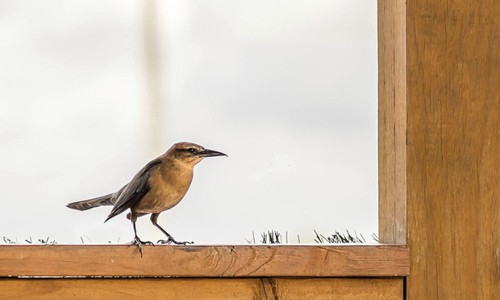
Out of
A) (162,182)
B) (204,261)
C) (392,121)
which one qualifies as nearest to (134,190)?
(162,182)

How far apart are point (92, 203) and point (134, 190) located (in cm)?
12

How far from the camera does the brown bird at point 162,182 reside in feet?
4.06

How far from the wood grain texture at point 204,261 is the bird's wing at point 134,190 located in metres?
0.14

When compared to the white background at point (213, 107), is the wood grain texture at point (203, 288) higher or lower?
lower

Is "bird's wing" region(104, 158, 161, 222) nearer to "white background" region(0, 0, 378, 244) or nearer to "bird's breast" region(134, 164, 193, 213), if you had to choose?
"bird's breast" region(134, 164, 193, 213)

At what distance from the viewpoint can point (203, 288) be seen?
112 cm

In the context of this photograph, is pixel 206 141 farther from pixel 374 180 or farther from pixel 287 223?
pixel 374 180

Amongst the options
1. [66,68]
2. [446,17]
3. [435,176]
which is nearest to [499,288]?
[435,176]

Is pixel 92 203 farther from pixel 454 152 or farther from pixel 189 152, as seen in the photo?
pixel 454 152

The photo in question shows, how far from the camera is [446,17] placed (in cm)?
114

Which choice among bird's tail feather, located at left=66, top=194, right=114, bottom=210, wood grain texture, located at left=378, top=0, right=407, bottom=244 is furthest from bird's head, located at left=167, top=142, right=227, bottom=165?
wood grain texture, located at left=378, top=0, right=407, bottom=244

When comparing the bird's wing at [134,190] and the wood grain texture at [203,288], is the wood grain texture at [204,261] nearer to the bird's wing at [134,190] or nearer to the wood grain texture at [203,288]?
the wood grain texture at [203,288]

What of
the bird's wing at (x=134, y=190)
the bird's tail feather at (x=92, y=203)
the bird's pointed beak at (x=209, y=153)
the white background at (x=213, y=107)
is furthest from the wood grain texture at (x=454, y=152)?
the bird's tail feather at (x=92, y=203)

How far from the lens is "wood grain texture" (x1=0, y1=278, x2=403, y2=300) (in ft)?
3.62
